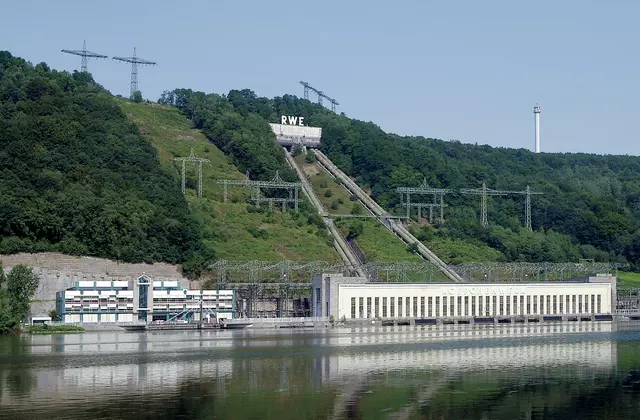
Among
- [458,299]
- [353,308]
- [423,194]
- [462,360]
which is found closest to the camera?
[462,360]

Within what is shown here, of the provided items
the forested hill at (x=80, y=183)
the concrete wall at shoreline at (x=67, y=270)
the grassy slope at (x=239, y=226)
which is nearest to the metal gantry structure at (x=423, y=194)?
the grassy slope at (x=239, y=226)

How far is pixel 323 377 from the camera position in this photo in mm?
67312

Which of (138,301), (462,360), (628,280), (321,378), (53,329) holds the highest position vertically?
(628,280)

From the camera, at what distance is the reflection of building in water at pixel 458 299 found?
134875 mm

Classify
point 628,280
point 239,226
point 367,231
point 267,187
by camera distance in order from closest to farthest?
point 239,226 < point 367,231 < point 628,280 < point 267,187

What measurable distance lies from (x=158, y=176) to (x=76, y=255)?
26.4m

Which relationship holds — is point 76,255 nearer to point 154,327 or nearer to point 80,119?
point 154,327

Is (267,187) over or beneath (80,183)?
over

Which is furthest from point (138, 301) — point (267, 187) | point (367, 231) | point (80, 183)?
point (267, 187)

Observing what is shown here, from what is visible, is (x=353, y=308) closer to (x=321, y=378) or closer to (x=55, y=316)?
(x=55, y=316)

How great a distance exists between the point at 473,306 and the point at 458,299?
2.22m

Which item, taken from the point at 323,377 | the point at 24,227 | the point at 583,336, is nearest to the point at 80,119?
the point at 24,227

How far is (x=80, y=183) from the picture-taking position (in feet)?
475

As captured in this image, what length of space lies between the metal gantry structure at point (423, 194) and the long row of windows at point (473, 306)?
32204 mm
